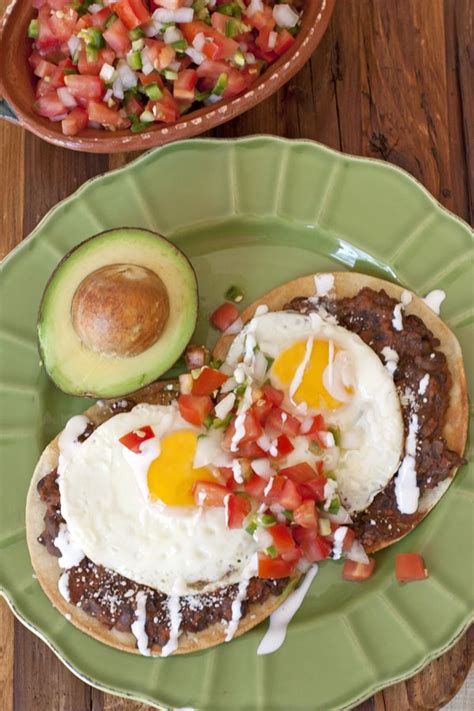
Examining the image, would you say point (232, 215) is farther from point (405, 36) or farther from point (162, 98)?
point (405, 36)

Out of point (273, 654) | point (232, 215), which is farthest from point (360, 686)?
point (232, 215)

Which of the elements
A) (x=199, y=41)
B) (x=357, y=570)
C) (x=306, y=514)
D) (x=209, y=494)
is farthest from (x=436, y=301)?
(x=199, y=41)

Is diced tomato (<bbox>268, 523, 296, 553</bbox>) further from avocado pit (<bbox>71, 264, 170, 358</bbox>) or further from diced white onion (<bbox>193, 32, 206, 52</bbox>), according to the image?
diced white onion (<bbox>193, 32, 206, 52</bbox>)

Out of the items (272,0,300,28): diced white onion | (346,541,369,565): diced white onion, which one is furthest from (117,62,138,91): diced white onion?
(346,541,369,565): diced white onion

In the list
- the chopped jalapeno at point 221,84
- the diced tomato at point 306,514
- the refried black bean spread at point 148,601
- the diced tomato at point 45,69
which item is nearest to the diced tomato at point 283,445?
the diced tomato at point 306,514

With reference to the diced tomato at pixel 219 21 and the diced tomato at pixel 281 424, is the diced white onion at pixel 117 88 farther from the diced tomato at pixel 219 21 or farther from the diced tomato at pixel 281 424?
the diced tomato at pixel 281 424

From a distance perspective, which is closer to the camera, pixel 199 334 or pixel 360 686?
pixel 360 686
